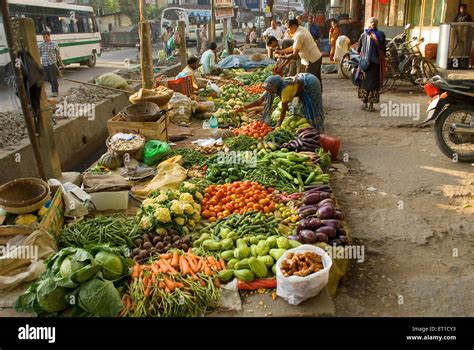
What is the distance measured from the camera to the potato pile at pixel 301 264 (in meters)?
3.35

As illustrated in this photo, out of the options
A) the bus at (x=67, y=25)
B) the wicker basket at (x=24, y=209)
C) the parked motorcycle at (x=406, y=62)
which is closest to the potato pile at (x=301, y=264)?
the wicker basket at (x=24, y=209)

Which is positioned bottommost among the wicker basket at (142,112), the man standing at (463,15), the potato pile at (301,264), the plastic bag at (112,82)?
the potato pile at (301,264)

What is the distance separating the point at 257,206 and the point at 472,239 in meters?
2.31

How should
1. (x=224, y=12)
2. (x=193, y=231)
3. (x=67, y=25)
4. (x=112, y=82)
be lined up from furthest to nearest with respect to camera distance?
(x=224, y=12) → (x=67, y=25) → (x=112, y=82) → (x=193, y=231)

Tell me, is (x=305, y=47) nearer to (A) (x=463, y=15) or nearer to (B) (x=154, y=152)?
(B) (x=154, y=152)

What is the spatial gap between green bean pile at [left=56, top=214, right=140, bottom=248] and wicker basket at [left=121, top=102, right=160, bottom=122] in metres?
2.97

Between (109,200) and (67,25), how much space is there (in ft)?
55.3

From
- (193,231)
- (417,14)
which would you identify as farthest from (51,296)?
(417,14)

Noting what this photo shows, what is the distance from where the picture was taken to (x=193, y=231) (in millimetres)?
4520

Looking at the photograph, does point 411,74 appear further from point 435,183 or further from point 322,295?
point 322,295

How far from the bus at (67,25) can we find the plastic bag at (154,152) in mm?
11232

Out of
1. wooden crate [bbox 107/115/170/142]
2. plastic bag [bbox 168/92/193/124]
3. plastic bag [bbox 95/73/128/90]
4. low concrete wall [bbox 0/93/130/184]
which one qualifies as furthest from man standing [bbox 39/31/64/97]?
wooden crate [bbox 107/115/170/142]

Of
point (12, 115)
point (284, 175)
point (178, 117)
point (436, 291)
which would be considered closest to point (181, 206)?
point (284, 175)

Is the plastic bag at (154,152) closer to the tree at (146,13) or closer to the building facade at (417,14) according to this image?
the building facade at (417,14)
